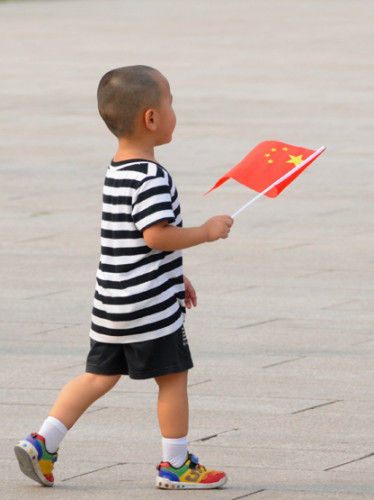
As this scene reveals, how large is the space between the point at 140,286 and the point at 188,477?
671 millimetres

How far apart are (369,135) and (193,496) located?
10.1 metres

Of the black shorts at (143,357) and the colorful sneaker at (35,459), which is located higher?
the black shorts at (143,357)

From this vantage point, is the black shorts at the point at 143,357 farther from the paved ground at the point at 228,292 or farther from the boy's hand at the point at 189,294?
the paved ground at the point at 228,292

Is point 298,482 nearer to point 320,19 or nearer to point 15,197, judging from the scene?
point 15,197

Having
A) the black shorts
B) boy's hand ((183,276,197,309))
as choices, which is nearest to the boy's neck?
boy's hand ((183,276,197,309))

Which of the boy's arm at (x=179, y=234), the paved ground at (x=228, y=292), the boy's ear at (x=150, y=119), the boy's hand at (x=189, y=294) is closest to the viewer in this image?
the boy's arm at (x=179, y=234)

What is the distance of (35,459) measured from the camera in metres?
4.34

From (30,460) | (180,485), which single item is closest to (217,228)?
(180,485)

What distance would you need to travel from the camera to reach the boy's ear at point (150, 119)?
4.34m

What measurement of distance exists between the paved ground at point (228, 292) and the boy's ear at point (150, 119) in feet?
3.88

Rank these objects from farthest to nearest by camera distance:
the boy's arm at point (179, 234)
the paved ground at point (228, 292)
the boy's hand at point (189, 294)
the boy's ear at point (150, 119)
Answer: the paved ground at point (228, 292)
the boy's hand at point (189, 294)
the boy's ear at point (150, 119)
the boy's arm at point (179, 234)

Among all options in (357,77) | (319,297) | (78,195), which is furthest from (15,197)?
(357,77)

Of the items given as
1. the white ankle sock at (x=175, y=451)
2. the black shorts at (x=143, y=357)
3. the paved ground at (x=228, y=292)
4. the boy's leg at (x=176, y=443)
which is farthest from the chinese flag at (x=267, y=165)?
the paved ground at (x=228, y=292)

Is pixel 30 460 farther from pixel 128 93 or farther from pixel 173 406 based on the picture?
pixel 128 93
